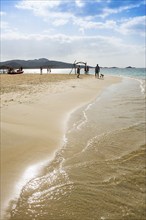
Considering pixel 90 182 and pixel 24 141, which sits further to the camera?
pixel 24 141

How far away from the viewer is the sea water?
4.53 m

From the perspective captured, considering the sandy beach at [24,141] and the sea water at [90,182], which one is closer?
the sea water at [90,182]

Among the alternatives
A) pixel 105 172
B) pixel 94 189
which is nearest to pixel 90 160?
pixel 105 172

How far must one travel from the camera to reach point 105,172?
625 centimetres

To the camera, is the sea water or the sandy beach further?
the sandy beach

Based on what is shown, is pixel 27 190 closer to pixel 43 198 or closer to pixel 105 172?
pixel 43 198

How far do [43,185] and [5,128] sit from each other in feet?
11.5

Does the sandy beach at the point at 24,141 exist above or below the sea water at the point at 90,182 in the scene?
above

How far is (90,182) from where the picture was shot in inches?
224

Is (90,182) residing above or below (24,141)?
below

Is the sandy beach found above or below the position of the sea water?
above

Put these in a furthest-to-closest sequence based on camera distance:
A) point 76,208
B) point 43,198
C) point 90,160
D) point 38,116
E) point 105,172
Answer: point 38,116 → point 90,160 → point 105,172 → point 43,198 → point 76,208

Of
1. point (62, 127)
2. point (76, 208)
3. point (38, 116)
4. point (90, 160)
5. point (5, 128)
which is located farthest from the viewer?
point (38, 116)

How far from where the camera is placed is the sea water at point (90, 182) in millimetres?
4527
